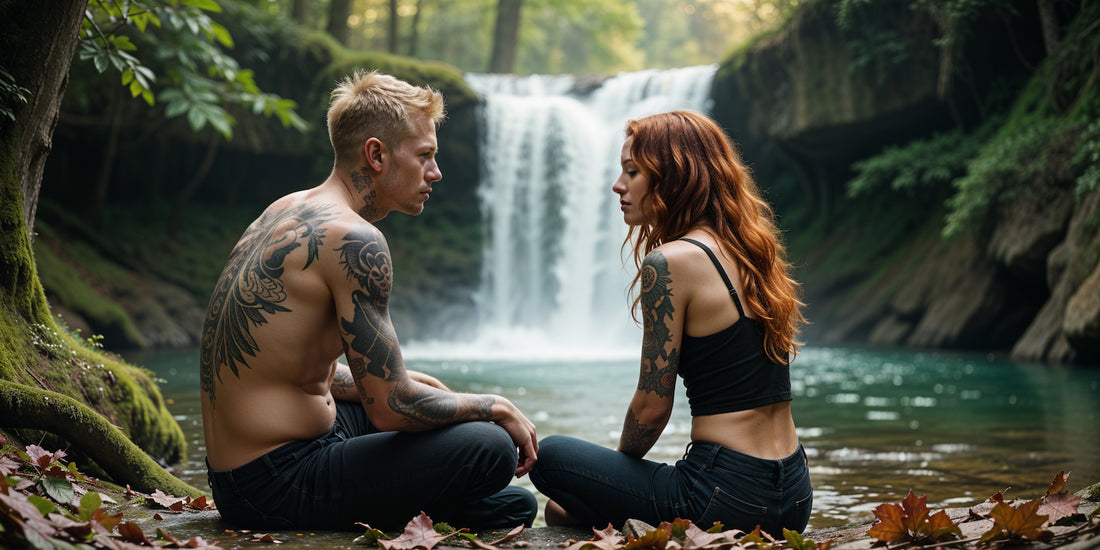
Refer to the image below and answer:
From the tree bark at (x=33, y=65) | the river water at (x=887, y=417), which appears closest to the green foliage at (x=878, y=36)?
the river water at (x=887, y=417)

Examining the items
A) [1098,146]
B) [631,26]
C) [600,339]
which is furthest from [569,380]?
[631,26]

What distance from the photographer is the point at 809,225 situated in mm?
20906

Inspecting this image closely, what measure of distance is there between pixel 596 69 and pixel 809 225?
23.0 meters

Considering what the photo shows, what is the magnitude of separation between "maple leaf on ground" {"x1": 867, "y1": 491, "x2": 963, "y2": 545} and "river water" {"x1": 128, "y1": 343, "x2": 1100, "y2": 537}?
1552 mm

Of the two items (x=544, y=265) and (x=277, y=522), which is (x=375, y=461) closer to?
(x=277, y=522)

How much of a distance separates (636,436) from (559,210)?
18.7 metres

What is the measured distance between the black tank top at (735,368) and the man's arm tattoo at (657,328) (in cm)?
9

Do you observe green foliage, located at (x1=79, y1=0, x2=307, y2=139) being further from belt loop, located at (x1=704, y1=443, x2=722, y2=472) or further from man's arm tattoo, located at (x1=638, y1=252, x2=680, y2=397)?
belt loop, located at (x1=704, y1=443, x2=722, y2=472)

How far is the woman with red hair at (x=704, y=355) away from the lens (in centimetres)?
260

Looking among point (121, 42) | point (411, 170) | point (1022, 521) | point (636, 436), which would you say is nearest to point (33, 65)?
point (121, 42)

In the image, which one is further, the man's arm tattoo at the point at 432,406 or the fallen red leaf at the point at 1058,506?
the man's arm tattoo at the point at 432,406

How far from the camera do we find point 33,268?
3604 mm

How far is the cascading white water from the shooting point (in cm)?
2077

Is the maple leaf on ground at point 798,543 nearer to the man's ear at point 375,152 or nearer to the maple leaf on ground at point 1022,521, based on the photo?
the maple leaf on ground at point 1022,521
